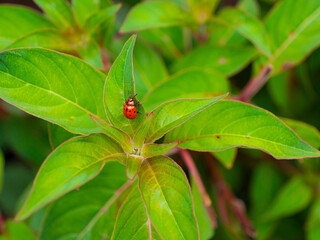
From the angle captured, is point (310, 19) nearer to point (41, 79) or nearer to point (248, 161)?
point (248, 161)

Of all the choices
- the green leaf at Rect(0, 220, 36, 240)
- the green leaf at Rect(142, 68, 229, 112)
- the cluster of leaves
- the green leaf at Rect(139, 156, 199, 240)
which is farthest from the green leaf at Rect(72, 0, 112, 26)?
the green leaf at Rect(0, 220, 36, 240)

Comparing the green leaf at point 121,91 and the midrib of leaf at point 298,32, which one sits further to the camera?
the midrib of leaf at point 298,32

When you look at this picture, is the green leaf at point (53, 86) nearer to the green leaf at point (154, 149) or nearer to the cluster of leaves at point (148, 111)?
the cluster of leaves at point (148, 111)

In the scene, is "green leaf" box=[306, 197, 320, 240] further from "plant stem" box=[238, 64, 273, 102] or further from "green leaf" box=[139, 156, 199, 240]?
"green leaf" box=[139, 156, 199, 240]

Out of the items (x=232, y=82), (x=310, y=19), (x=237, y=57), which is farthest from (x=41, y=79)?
(x=232, y=82)

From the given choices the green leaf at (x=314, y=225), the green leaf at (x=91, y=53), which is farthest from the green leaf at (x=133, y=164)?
the green leaf at (x=314, y=225)
